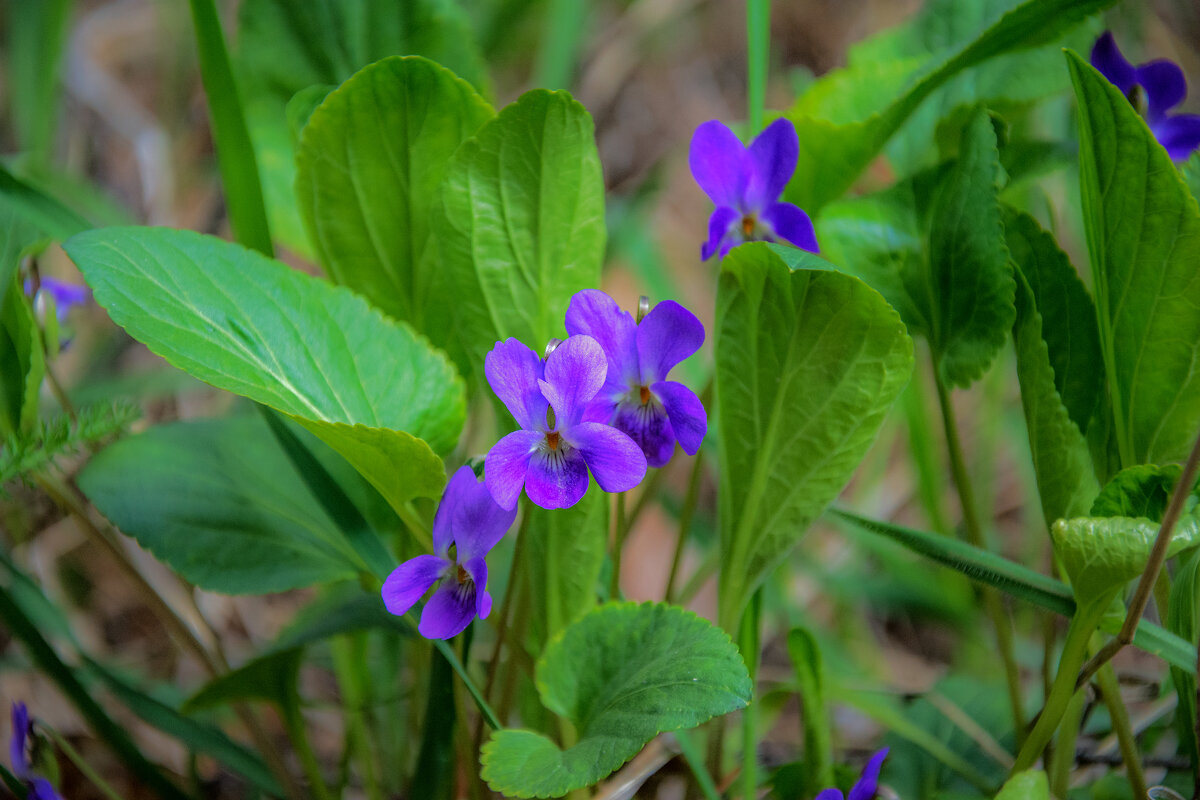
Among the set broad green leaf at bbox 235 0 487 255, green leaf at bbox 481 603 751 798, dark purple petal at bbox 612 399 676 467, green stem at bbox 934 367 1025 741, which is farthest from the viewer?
broad green leaf at bbox 235 0 487 255

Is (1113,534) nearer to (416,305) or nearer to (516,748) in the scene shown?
(516,748)

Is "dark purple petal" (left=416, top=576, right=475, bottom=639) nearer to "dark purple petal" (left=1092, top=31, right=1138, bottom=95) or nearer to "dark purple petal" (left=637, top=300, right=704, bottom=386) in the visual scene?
"dark purple petal" (left=637, top=300, right=704, bottom=386)

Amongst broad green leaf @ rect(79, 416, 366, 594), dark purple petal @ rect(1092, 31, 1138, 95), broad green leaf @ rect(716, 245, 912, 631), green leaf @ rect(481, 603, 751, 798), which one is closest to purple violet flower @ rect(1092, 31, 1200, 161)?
dark purple petal @ rect(1092, 31, 1138, 95)

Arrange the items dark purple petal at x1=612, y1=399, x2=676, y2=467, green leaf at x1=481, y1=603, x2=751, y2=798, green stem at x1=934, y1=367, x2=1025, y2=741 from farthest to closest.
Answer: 1. green stem at x1=934, y1=367, x2=1025, y2=741
2. dark purple petal at x1=612, y1=399, x2=676, y2=467
3. green leaf at x1=481, y1=603, x2=751, y2=798

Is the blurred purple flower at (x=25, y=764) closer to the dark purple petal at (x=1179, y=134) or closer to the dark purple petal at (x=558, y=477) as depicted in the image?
the dark purple petal at (x=558, y=477)

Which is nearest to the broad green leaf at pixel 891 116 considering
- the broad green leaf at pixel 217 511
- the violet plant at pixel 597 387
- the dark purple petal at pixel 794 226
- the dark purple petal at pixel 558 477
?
the violet plant at pixel 597 387

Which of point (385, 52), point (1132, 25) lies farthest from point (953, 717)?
point (1132, 25)

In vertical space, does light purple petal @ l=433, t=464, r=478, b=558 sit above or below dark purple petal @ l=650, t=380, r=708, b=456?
above

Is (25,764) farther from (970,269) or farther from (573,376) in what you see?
(970,269)
